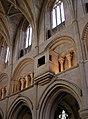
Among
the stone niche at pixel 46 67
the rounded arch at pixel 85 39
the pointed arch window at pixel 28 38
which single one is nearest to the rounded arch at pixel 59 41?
the stone niche at pixel 46 67

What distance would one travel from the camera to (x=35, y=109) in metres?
11.2

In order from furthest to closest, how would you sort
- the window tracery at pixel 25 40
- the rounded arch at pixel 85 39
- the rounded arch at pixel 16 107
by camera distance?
the window tracery at pixel 25 40 → the rounded arch at pixel 16 107 → the rounded arch at pixel 85 39

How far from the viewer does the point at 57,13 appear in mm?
14539

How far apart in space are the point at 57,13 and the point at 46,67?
16.5ft

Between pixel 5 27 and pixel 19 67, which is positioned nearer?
pixel 19 67

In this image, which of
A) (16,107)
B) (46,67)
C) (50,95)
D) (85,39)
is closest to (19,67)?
(16,107)

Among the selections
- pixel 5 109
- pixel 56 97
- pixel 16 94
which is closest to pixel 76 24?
pixel 56 97

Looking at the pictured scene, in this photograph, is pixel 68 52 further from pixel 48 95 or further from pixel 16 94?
pixel 16 94

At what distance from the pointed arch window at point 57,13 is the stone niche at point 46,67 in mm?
3052

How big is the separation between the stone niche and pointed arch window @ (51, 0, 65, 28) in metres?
3.05

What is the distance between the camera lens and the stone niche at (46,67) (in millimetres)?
11328

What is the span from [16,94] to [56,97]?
342 cm

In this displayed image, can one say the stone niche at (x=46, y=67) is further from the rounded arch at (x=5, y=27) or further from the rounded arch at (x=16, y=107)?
the rounded arch at (x=5, y=27)

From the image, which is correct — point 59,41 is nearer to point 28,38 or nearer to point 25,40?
point 28,38
